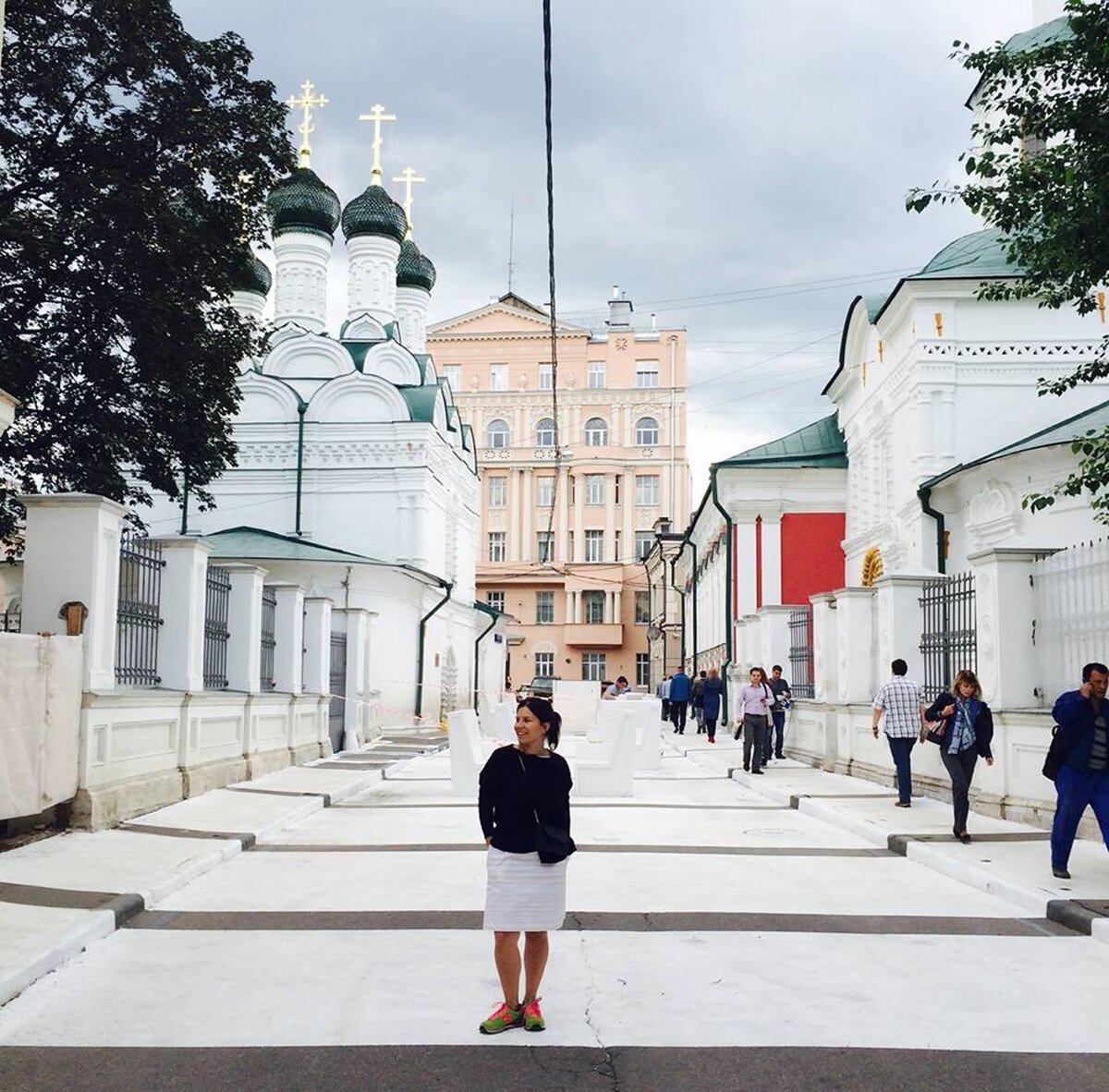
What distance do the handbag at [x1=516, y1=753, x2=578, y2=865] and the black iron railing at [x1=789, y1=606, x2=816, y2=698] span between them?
16326mm

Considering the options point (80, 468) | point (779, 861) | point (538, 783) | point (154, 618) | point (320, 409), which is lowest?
point (779, 861)

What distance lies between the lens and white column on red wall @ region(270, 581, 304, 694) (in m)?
19.4

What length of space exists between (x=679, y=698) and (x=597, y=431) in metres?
42.5

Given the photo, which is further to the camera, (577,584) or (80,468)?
(577,584)

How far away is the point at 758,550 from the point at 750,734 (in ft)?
50.8

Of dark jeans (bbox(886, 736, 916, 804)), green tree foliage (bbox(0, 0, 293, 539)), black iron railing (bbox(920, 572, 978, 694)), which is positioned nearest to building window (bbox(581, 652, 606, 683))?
green tree foliage (bbox(0, 0, 293, 539))

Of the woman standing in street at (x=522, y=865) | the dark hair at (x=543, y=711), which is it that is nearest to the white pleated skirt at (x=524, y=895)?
the woman standing in street at (x=522, y=865)

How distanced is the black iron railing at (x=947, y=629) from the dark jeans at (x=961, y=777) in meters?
2.57

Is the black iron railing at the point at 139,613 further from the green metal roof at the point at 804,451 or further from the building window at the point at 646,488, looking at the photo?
the building window at the point at 646,488

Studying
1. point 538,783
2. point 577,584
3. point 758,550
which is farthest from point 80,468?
point 577,584

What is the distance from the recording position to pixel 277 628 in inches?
765

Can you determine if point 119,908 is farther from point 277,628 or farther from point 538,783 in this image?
point 277,628

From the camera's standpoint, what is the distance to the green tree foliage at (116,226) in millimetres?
18766

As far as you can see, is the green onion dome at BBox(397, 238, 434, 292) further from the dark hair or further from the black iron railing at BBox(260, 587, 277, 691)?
the dark hair
